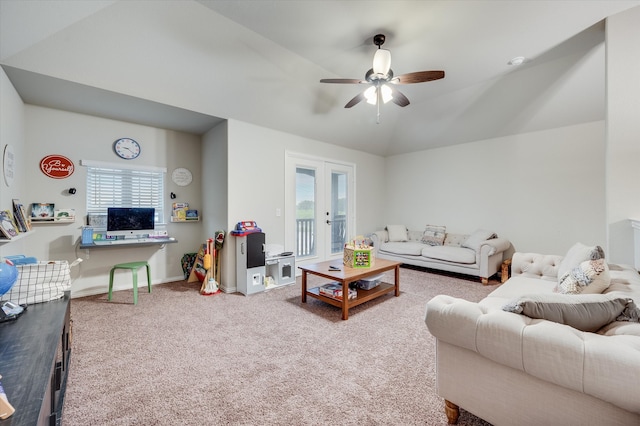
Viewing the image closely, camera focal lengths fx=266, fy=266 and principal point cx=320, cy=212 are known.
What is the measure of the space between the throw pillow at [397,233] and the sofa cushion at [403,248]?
17cm

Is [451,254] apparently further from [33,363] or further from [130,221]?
[130,221]

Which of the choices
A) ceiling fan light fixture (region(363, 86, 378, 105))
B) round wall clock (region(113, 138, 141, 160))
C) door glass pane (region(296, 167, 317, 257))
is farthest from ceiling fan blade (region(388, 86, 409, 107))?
round wall clock (region(113, 138, 141, 160))

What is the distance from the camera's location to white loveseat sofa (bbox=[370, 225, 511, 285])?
14.1ft

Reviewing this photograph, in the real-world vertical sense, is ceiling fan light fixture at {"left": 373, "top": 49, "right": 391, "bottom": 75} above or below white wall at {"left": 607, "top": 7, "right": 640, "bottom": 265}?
above

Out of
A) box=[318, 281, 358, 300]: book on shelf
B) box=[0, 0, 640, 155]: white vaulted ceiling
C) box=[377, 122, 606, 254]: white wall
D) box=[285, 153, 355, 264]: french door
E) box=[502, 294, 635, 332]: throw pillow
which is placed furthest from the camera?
box=[285, 153, 355, 264]: french door

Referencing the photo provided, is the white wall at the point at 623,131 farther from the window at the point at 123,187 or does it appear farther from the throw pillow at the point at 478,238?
the window at the point at 123,187

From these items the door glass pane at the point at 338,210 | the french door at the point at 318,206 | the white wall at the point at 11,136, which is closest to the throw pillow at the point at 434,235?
the french door at the point at 318,206

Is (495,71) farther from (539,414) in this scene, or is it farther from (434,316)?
(539,414)

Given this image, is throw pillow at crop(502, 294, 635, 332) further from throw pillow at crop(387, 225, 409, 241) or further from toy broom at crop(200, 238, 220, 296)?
throw pillow at crop(387, 225, 409, 241)

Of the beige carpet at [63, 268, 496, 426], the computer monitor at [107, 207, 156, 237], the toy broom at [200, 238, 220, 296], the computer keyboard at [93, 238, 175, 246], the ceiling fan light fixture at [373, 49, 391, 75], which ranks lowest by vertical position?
the beige carpet at [63, 268, 496, 426]

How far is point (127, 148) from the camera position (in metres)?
3.90

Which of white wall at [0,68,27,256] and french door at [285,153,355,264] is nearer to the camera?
white wall at [0,68,27,256]

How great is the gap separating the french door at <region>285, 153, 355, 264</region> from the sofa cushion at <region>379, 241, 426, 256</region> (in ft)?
2.67

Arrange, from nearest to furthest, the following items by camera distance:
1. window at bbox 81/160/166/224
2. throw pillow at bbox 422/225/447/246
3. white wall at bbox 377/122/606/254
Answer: window at bbox 81/160/166/224, white wall at bbox 377/122/606/254, throw pillow at bbox 422/225/447/246
